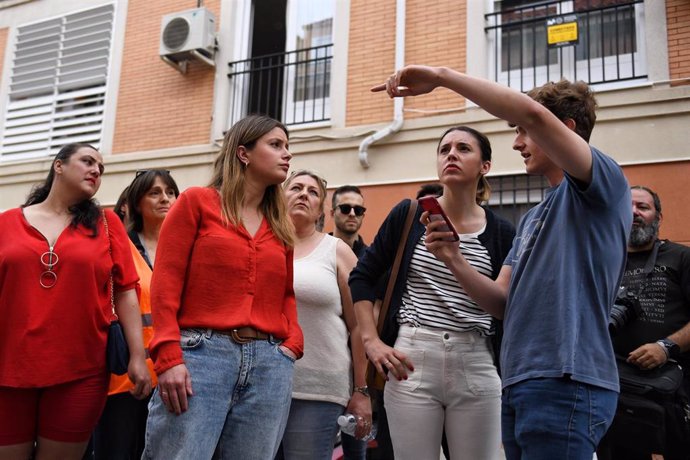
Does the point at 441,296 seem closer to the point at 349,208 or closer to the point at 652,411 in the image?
the point at 652,411

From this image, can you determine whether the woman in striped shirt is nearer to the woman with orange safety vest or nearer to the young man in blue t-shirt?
the young man in blue t-shirt

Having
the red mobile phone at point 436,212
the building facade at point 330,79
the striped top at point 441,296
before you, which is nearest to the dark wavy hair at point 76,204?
the striped top at point 441,296

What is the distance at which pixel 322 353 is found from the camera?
122 inches

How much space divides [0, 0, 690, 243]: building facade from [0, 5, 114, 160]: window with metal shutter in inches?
1.2

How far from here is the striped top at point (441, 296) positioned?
8.86 feet

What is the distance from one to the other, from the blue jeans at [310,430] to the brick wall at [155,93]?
273 inches

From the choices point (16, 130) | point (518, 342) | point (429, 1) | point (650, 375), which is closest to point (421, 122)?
point (429, 1)

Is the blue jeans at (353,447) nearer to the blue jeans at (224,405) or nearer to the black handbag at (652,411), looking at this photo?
the blue jeans at (224,405)

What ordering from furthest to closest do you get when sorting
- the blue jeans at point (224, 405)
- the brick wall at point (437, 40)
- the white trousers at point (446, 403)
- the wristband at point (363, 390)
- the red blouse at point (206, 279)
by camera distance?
the brick wall at point (437, 40) < the wristband at point (363, 390) < the white trousers at point (446, 403) < the red blouse at point (206, 279) < the blue jeans at point (224, 405)

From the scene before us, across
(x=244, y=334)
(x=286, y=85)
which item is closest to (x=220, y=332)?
(x=244, y=334)

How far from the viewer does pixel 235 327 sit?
2.24 meters

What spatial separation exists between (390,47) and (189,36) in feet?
10.3

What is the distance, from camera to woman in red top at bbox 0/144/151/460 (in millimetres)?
2639

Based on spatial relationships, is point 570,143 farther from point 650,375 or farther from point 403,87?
point 650,375
